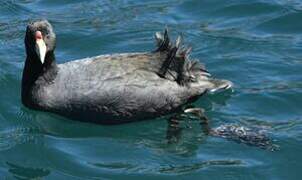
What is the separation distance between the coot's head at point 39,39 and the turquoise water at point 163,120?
72cm

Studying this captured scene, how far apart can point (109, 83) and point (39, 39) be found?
0.86 meters

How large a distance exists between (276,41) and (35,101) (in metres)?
3.64

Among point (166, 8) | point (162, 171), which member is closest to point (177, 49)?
point (162, 171)

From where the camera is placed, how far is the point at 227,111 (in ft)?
32.7

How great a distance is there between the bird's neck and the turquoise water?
0.29m

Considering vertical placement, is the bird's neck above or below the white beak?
below

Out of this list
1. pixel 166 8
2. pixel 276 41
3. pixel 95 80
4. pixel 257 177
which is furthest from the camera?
pixel 166 8

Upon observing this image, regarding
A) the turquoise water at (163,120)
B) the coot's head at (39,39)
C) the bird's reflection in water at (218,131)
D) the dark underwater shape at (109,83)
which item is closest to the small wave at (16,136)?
the turquoise water at (163,120)

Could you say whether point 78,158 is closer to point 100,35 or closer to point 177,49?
point 177,49

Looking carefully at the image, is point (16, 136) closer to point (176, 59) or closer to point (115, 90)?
point (115, 90)

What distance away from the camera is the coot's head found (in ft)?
30.9

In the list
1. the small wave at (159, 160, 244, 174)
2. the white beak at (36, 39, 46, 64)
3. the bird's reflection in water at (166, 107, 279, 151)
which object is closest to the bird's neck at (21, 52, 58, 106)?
the white beak at (36, 39, 46, 64)

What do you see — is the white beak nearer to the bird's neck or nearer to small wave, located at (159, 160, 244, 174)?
the bird's neck

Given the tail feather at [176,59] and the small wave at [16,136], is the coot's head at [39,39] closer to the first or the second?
the small wave at [16,136]
